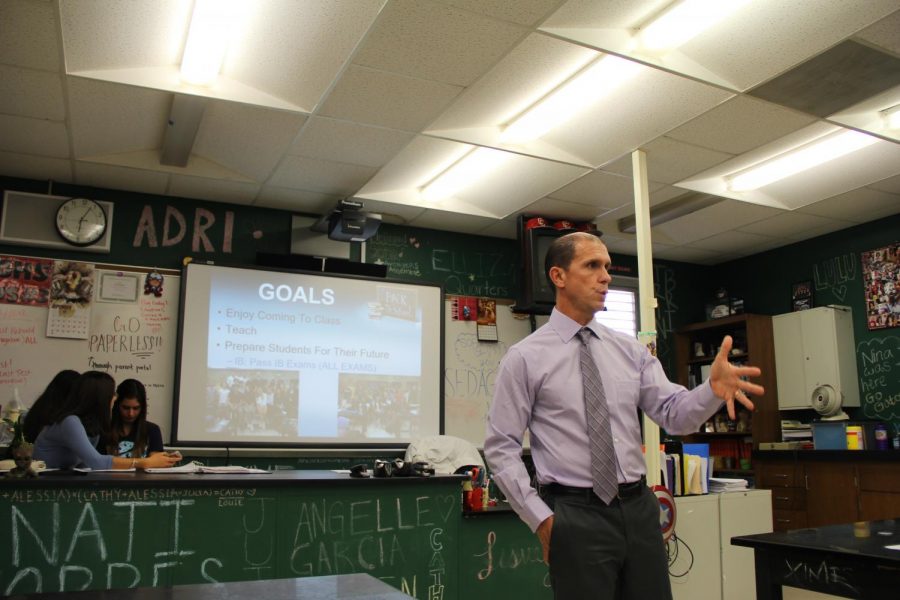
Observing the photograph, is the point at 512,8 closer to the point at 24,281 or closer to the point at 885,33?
the point at 885,33

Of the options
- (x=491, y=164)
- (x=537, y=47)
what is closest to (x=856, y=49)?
(x=537, y=47)

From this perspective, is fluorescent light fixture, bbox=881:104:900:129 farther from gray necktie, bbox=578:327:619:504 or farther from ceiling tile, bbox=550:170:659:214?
gray necktie, bbox=578:327:619:504

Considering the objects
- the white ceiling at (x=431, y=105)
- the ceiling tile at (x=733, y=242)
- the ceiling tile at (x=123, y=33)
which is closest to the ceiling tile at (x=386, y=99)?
the white ceiling at (x=431, y=105)

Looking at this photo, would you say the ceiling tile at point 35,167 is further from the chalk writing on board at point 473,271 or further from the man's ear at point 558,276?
the man's ear at point 558,276

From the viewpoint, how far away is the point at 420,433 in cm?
590

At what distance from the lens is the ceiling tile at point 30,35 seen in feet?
10.4

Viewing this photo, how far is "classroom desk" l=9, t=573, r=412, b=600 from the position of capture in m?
1.15

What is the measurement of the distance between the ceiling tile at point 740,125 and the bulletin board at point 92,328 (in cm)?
374

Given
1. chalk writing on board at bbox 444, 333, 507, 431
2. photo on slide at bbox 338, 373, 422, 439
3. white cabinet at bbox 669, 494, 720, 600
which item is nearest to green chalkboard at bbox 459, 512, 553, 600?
white cabinet at bbox 669, 494, 720, 600

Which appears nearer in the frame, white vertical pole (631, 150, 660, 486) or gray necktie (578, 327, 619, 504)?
gray necktie (578, 327, 619, 504)

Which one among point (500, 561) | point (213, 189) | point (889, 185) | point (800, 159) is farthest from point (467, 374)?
point (889, 185)

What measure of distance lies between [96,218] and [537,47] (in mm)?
3442

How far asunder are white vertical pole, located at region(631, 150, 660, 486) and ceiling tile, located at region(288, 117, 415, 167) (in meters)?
1.46

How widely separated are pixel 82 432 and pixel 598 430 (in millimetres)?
2831
